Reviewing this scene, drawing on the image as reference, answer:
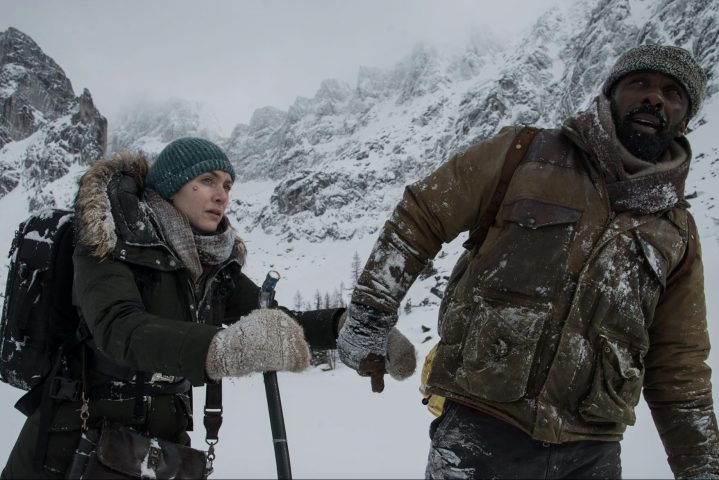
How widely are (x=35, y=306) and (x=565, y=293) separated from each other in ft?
8.65

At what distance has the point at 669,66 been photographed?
239 centimetres

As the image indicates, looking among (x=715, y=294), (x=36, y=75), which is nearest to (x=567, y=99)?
(x=715, y=294)

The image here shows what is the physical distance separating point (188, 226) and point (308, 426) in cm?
842

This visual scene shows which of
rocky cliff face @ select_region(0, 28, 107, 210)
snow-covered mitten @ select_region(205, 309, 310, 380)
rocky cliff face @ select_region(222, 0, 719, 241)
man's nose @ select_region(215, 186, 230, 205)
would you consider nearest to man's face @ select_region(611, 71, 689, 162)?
snow-covered mitten @ select_region(205, 309, 310, 380)

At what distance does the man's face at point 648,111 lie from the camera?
2.40m

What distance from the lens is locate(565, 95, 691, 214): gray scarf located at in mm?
2182

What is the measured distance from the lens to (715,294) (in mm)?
16656

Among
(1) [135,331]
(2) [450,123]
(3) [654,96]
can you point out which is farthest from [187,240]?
(2) [450,123]

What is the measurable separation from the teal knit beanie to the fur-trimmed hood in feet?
0.38

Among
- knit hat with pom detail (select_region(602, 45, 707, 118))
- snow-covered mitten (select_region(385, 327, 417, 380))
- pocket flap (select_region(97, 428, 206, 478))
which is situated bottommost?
pocket flap (select_region(97, 428, 206, 478))

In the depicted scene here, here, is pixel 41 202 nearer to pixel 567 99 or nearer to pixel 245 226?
pixel 245 226

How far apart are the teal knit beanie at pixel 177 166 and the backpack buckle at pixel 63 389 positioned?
1.13m

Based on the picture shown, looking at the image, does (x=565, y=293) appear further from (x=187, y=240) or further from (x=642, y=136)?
(x=187, y=240)

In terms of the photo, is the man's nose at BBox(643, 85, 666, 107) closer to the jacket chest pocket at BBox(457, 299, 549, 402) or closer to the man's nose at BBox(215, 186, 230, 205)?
the jacket chest pocket at BBox(457, 299, 549, 402)
